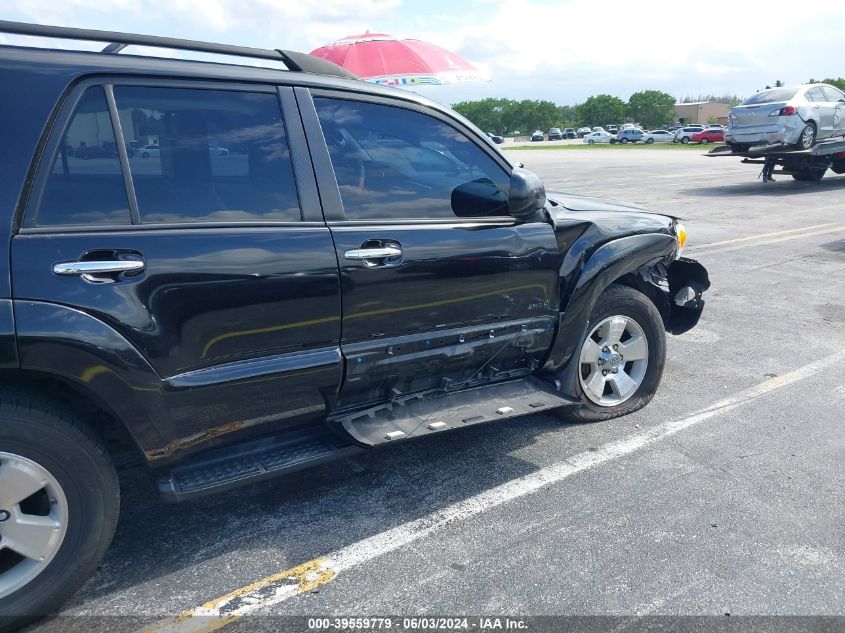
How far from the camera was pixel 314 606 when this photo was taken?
267 centimetres

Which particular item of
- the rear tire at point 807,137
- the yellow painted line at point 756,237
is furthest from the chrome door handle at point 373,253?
the rear tire at point 807,137

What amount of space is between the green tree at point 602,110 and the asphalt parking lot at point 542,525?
12667cm

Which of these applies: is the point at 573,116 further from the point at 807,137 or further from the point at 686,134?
the point at 807,137

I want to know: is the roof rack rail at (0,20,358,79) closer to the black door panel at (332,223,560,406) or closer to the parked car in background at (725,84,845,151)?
the black door panel at (332,223,560,406)

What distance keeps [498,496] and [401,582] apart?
810mm

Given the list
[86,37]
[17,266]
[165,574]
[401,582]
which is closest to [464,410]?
[401,582]

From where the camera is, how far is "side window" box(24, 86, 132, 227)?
8.18 feet

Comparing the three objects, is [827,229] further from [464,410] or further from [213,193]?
[213,193]

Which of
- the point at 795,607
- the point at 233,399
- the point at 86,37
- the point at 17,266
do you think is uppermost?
the point at 86,37

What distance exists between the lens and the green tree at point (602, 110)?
403ft

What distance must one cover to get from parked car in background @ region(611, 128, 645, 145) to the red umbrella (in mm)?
56365

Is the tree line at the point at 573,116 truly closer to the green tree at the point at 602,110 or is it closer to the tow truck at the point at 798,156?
the green tree at the point at 602,110

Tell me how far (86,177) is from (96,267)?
13.5 inches

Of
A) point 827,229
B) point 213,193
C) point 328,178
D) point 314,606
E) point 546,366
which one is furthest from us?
point 827,229
